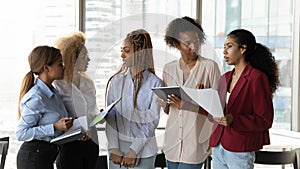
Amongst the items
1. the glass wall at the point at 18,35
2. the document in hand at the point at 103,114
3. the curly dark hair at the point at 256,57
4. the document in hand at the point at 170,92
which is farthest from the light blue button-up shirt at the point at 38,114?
the glass wall at the point at 18,35

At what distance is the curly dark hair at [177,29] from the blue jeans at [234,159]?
0.61 meters

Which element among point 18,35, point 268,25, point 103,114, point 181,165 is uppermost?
point 268,25

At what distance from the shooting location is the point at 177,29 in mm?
2713

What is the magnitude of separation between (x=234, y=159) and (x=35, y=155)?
1021 millimetres

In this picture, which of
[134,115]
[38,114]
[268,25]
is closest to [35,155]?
[38,114]

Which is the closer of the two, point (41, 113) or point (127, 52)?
point (127, 52)

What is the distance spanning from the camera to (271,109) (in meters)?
2.61

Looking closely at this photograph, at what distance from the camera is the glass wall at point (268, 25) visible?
16.1 ft

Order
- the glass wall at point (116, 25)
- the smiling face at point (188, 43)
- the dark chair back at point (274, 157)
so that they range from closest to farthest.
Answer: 1. the smiling face at point (188, 43)
2. the glass wall at point (116, 25)
3. the dark chair back at point (274, 157)

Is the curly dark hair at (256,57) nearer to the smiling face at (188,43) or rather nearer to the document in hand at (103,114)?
the smiling face at (188,43)

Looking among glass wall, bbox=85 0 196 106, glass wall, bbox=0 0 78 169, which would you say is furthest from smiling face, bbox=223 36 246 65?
glass wall, bbox=0 0 78 169

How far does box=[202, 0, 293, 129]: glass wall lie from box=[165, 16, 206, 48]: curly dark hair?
2.18 meters

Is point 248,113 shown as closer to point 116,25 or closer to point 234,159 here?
point 234,159

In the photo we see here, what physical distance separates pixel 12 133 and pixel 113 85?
222 centimetres
